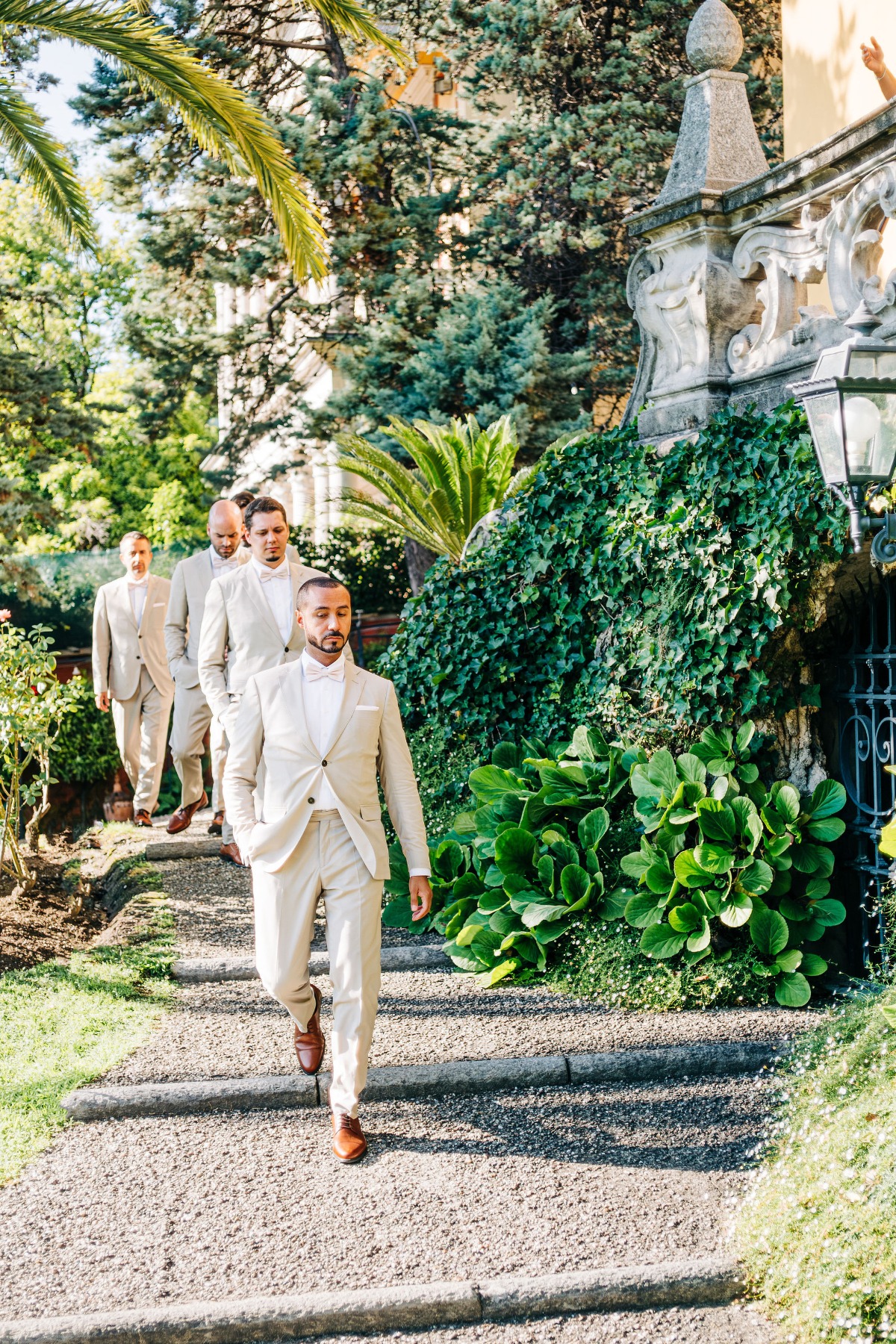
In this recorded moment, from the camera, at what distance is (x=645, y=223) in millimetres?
6855

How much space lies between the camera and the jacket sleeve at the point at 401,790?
4.57 metres

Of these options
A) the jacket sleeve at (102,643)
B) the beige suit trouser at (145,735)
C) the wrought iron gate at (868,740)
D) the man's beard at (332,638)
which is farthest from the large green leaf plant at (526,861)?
the jacket sleeve at (102,643)

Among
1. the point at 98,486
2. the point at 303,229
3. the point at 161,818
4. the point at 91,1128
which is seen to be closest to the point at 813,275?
the point at 303,229

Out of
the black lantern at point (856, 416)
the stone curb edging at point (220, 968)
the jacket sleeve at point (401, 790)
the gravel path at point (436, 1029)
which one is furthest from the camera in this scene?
the stone curb edging at point (220, 968)

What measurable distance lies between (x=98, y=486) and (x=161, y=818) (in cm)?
2241

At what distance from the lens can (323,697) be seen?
14.8ft

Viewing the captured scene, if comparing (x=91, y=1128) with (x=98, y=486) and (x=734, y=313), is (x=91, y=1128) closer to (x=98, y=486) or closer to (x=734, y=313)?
(x=734, y=313)

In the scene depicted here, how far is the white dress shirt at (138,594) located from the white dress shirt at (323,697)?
533 centimetres

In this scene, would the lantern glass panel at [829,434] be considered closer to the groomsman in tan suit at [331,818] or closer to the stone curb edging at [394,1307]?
the groomsman in tan suit at [331,818]

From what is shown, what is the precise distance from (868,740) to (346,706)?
9.85 ft

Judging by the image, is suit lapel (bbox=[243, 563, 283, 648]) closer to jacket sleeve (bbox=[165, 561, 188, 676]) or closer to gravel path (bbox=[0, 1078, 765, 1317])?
jacket sleeve (bbox=[165, 561, 188, 676])

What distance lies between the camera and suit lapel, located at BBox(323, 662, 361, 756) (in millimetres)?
4465

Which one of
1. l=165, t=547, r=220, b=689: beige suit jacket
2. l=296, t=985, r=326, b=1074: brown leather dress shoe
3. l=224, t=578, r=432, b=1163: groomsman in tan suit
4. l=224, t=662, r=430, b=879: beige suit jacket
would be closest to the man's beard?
l=224, t=578, r=432, b=1163: groomsman in tan suit

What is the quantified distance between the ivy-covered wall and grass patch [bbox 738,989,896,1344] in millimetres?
2066
